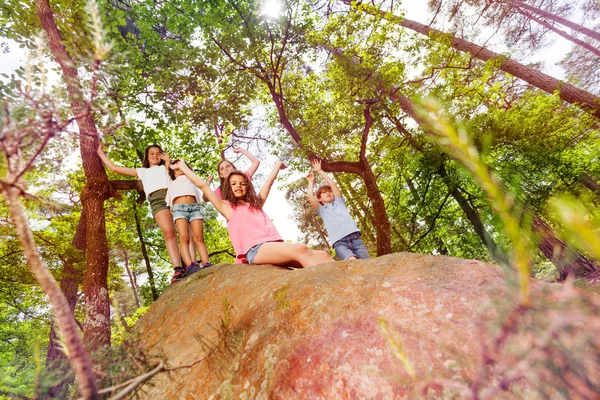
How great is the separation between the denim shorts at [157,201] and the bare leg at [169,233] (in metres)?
0.10

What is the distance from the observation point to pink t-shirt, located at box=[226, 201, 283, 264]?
13.1 feet

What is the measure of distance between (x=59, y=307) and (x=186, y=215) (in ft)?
14.6

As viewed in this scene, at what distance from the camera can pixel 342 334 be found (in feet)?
6.03

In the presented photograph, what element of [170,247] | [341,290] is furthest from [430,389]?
[170,247]

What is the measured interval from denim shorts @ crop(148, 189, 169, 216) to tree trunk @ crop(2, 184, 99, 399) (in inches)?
186

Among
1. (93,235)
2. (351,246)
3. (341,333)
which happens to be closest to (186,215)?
(93,235)

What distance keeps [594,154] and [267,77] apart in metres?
10.1

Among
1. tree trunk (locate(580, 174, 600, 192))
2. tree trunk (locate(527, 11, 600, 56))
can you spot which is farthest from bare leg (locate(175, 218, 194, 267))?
tree trunk (locate(527, 11, 600, 56))

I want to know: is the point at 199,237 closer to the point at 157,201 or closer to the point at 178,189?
the point at 178,189

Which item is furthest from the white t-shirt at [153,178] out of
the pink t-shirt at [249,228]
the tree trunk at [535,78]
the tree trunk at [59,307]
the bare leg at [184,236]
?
the tree trunk at [535,78]

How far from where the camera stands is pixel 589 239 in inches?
20.1

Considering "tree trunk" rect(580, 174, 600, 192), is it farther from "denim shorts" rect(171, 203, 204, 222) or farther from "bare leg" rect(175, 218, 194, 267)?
"bare leg" rect(175, 218, 194, 267)

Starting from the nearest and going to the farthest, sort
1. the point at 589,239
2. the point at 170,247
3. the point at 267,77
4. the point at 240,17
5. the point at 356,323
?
the point at 589,239 < the point at 356,323 < the point at 170,247 < the point at 240,17 < the point at 267,77

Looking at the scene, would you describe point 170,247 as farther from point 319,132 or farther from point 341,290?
point 319,132
